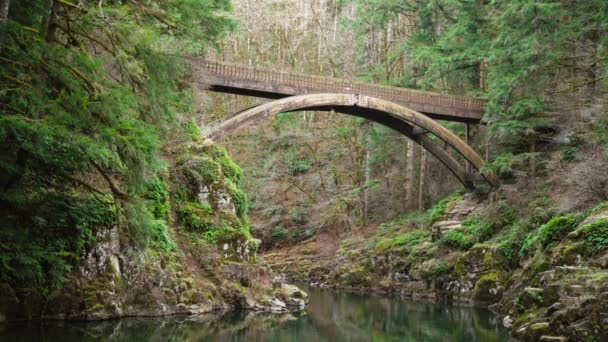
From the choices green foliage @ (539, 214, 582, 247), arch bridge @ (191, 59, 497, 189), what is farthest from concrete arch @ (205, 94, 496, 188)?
green foliage @ (539, 214, 582, 247)

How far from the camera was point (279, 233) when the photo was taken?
28000 mm

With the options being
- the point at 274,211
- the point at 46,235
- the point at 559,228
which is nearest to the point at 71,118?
the point at 46,235

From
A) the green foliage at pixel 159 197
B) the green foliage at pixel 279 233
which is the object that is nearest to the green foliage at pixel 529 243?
the green foliage at pixel 159 197

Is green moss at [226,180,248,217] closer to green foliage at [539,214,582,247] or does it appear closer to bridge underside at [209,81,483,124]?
bridge underside at [209,81,483,124]

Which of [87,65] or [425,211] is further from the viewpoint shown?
[425,211]

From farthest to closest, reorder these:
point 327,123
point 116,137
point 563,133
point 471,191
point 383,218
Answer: point 327,123, point 383,218, point 471,191, point 563,133, point 116,137

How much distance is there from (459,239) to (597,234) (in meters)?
8.40

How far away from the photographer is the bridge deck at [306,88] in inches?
611

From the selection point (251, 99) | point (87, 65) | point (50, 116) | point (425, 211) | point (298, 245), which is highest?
point (251, 99)

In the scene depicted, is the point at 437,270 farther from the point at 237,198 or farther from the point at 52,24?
the point at 52,24

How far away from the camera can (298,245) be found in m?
27.0

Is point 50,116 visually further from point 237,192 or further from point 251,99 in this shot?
point 251,99

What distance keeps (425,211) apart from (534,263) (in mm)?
12027

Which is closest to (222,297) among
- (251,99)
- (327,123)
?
(327,123)
